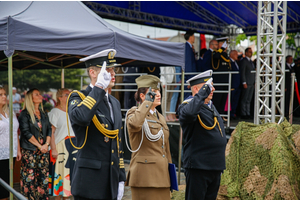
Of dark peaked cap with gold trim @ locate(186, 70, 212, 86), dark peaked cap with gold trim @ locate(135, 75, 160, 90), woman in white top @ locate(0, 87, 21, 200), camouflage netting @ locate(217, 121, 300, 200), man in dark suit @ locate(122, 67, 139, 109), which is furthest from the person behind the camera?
man in dark suit @ locate(122, 67, 139, 109)

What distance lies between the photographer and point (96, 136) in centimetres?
268

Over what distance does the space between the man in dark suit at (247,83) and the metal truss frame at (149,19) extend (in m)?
2.92

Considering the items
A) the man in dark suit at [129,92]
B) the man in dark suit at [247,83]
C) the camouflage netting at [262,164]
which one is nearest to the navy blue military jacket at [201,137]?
the camouflage netting at [262,164]

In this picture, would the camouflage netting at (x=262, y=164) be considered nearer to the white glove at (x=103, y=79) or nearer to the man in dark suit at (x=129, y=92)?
the white glove at (x=103, y=79)

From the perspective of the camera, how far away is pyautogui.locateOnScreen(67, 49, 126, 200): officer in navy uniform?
253 cm

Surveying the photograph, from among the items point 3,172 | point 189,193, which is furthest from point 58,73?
point 189,193

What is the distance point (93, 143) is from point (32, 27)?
71.1 inches

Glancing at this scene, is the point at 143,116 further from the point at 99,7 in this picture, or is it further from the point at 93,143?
the point at 99,7

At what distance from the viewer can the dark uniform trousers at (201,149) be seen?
3.50m

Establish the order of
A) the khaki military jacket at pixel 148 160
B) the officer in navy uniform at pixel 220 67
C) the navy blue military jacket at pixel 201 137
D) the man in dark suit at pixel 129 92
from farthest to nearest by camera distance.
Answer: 1. the man in dark suit at pixel 129 92
2. the officer in navy uniform at pixel 220 67
3. the navy blue military jacket at pixel 201 137
4. the khaki military jacket at pixel 148 160

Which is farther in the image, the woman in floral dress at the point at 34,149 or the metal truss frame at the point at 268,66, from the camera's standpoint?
the metal truss frame at the point at 268,66

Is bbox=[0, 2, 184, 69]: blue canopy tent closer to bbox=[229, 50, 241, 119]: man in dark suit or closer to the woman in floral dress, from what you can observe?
the woman in floral dress

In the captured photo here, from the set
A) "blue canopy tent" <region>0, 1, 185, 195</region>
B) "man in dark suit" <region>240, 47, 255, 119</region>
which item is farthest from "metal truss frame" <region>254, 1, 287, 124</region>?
"man in dark suit" <region>240, 47, 255, 119</region>

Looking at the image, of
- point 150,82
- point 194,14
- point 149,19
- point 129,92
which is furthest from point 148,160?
point 194,14
